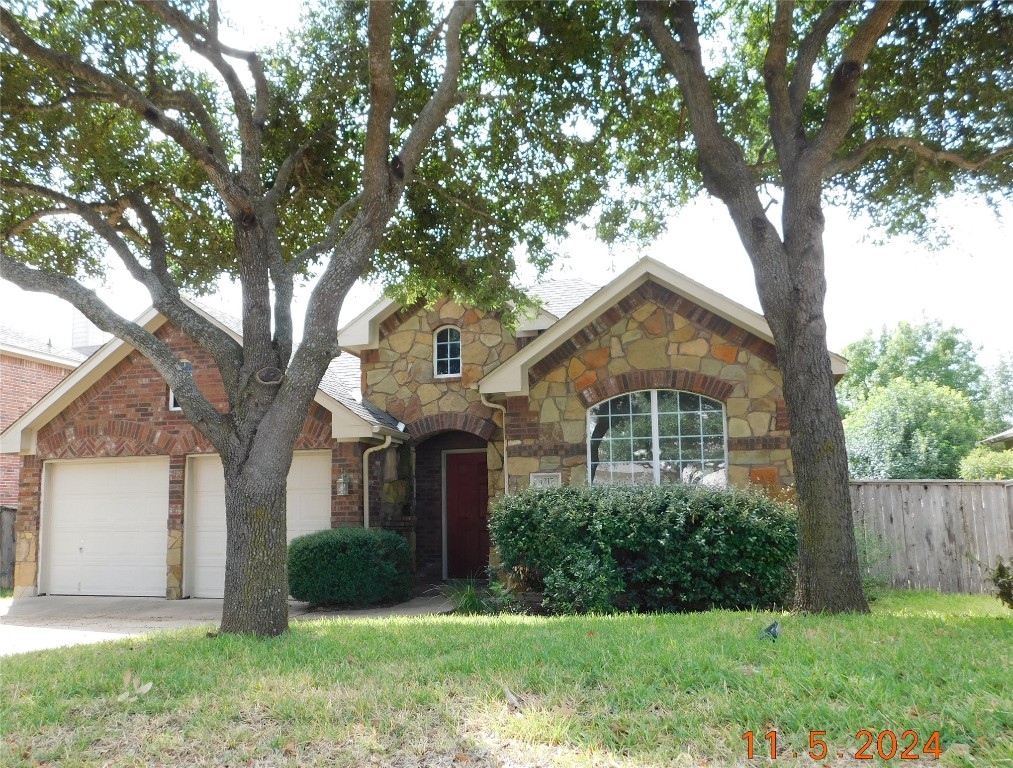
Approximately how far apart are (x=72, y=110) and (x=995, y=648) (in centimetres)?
1069

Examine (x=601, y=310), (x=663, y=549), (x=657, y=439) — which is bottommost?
(x=663, y=549)

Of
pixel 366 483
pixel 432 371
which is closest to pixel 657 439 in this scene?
pixel 432 371

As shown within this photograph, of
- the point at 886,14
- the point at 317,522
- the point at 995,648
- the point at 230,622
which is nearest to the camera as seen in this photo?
the point at 995,648

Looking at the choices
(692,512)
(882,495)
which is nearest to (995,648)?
(692,512)

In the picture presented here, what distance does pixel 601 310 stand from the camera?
38.7ft

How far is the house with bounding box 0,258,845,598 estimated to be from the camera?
1148 cm

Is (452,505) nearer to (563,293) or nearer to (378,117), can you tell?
(563,293)

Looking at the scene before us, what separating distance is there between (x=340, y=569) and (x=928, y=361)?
158 feet

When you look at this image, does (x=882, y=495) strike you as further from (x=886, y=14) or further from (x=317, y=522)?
(x=317, y=522)

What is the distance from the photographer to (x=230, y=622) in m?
6.65

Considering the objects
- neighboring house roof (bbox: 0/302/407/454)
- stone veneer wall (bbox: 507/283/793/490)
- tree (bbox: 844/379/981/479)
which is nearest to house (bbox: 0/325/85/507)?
neighboring house roof (bbox: 0/302/407/454)

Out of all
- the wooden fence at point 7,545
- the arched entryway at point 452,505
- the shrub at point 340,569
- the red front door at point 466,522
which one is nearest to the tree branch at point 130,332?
the shrub at point 340,569

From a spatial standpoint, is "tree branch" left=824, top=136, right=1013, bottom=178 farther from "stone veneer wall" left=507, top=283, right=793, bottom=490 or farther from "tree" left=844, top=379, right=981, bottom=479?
"tree" left=844, top=379, right=981, bottom=479

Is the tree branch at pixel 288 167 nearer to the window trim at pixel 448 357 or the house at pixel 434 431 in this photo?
the house at pixel 434 431
